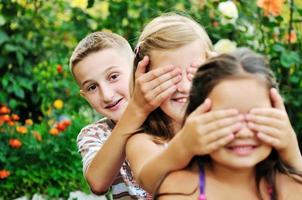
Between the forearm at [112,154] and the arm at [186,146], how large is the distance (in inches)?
4.7

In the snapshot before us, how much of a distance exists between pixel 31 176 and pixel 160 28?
2.92 meters

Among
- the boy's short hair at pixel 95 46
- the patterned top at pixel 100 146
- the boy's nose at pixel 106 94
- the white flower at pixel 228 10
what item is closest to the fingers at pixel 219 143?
the patterned top at pixel 100 146

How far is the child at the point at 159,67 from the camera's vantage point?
101 inches

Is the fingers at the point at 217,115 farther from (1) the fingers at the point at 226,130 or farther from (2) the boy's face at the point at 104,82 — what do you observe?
(2) the boy's face at the point at 104,82

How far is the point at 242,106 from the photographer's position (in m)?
2.24

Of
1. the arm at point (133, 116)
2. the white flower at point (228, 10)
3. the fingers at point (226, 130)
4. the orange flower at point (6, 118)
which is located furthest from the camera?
the orange flower at point (6, 118)

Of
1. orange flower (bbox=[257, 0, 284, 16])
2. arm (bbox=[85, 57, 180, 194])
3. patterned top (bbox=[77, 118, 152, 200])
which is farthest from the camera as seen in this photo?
orange flower (bbox=[257, 0, 284, 16])

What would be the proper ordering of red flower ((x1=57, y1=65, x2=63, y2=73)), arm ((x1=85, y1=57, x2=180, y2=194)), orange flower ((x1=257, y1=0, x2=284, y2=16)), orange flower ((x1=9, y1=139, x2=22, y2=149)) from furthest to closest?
red flower ((x1=57, y1=65, x2=63, y2=73)) < orange flower ((x1=9, y1=139, x2=22, y2=149)) < orange flower ((x1=257, y1=0, x2=284, y2=16)) < arm ((x1=85, y1=57, x2=180, y2=194))

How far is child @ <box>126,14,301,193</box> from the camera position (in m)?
2.28

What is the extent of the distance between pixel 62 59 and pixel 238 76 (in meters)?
4.69

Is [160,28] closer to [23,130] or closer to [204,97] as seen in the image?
[204,97]

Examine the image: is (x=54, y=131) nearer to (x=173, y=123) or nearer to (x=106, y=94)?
(x=106, y=94)

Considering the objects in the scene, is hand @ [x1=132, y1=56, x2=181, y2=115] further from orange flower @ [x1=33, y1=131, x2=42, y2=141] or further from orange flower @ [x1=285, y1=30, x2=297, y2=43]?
orange flower @ [x1=33, y1=131, x2=42, y2=141]

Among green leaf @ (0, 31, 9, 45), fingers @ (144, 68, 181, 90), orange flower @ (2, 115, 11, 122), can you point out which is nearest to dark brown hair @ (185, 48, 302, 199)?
fingers @ (144, 68, 181, 90)
